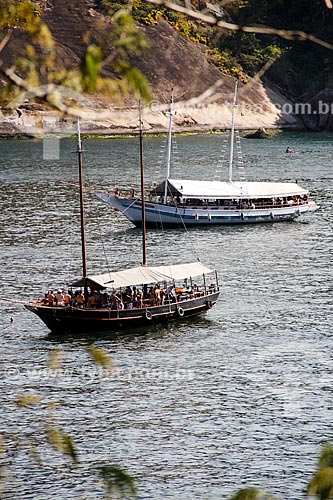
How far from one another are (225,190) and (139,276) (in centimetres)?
3649

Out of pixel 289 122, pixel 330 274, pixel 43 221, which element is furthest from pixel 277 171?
pixel 289 122

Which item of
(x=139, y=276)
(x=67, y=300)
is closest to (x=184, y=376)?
(x=67, y=300)

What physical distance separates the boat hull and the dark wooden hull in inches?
1251

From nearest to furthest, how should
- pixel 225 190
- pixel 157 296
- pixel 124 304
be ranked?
pixel 124 304
pixel 157 296
pixel 225 190

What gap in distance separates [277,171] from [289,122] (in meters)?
80.9

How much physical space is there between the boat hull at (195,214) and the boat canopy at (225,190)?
1.38 metres

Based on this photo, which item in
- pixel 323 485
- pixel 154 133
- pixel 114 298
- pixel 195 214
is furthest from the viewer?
pixel 154 133

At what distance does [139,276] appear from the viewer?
5275cm

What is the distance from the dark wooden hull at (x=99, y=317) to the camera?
4775cm

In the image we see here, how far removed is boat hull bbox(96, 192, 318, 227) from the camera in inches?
3273

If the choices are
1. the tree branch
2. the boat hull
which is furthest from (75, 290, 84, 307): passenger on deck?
the tree branch

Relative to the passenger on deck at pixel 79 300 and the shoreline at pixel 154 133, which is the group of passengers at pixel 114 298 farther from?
the shoreline at pixel 154 133

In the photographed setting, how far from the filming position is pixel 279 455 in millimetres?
30797

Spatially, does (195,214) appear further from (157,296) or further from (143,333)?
(143,333)
